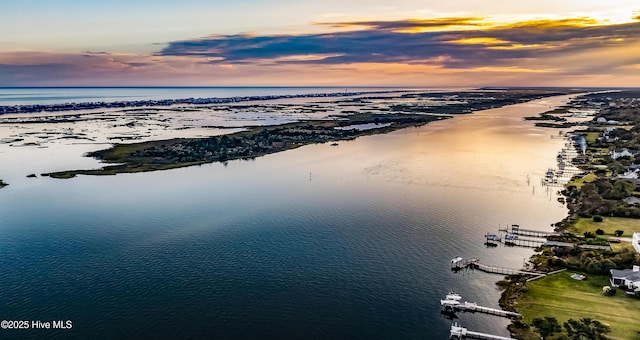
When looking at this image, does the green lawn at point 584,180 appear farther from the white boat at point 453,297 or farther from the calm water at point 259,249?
the white boat at point 453,297

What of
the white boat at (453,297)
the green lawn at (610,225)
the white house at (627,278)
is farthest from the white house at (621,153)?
the white boat at (453,297)

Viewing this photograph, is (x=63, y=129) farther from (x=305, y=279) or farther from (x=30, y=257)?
(x=305, y=279)

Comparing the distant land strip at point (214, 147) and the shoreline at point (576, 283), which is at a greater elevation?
the distant land strip at point (214, 147)

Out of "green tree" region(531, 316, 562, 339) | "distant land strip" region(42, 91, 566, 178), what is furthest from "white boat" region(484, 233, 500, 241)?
"distant land strip" region(42, 91, 566, 178)

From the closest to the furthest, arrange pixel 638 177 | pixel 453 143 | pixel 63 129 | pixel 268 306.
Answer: pixel 268 306, pixel 638 177, pixel 453 143, pixel 63 129

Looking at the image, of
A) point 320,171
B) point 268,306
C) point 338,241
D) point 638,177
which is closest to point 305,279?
point 268,306

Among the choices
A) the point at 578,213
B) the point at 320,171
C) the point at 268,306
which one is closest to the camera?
the point at 268,306
